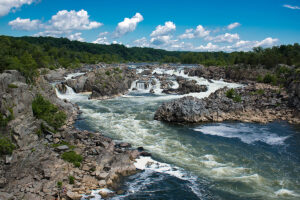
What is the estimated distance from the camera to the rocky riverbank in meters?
14.0

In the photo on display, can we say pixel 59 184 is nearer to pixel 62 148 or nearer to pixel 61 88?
pixel 62 148

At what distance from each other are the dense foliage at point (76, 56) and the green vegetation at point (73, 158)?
54.3 ft

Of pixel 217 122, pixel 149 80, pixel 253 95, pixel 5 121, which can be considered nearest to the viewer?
pixel 5 121

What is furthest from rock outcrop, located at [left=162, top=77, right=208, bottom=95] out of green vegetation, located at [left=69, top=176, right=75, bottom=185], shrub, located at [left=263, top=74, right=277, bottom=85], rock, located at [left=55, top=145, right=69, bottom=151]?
green vegetation, located at [left=69, top=176, right=75, bottom=185]

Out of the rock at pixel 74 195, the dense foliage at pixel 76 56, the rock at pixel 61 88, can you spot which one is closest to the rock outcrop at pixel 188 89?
the rock at pixel 61 88

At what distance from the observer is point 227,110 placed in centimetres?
3170

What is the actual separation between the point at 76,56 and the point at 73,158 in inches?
4582

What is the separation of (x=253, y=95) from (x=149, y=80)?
2594cm

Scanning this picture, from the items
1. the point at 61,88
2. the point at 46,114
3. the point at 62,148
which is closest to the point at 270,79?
the point at 61,88

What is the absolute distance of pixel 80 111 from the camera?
34.1 metres

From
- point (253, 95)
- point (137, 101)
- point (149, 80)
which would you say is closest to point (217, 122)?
point (253, 95)

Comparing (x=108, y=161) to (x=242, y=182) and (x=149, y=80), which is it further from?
(x=149, y=80)

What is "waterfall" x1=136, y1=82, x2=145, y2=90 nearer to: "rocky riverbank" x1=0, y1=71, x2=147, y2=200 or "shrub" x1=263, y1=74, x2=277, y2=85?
"shrub" x1=263, y1=74, x2=277, y2=85

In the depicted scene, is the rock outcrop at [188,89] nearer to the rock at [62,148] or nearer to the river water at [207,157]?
the river water at [207,157]
